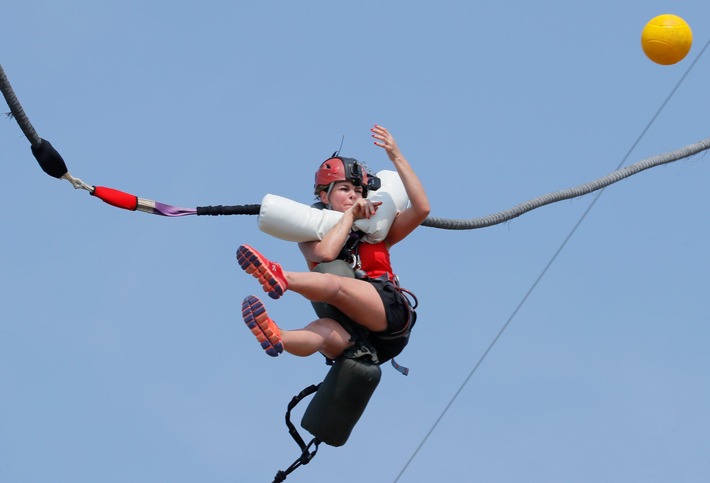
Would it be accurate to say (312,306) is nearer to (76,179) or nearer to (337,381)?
(337,381)

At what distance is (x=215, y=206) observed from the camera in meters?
12.1

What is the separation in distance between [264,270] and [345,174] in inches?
51.5

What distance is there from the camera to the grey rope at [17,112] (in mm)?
10883

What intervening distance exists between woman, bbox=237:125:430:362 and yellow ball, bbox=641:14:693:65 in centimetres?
167

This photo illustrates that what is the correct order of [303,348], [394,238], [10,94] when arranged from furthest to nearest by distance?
[394,238]
[303,348]
[10,94]

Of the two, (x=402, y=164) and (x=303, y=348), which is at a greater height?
(x=402, y=164)

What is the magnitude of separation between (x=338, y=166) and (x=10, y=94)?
2.45m

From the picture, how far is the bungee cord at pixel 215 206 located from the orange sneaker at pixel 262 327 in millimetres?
831

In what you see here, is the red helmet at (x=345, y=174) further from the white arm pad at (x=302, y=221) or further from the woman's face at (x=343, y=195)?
the white arm pad at (x=302, y=221)

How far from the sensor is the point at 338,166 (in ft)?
41.3

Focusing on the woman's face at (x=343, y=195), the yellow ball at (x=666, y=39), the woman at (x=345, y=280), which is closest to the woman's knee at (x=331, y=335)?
the woman at (x=345, y=280)

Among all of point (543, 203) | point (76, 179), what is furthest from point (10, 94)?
Answer: point (543, 203)

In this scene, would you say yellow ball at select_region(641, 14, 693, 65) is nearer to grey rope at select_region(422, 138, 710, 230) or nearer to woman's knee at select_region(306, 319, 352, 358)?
Result: grey rope at select_region(422, 138, 710, 230)

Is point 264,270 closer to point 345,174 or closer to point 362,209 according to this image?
point 362,209
